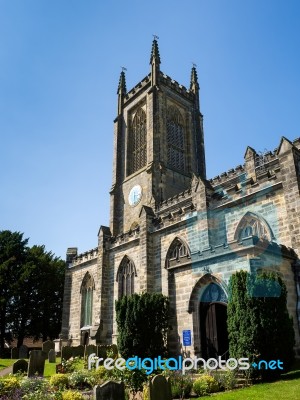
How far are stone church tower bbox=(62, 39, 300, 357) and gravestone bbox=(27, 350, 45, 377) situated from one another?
5782mm

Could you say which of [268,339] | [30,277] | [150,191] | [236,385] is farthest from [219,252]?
[30,277]

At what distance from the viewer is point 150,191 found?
32188mm

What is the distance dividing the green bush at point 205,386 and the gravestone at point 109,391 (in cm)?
351

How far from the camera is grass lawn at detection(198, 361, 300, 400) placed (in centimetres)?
887

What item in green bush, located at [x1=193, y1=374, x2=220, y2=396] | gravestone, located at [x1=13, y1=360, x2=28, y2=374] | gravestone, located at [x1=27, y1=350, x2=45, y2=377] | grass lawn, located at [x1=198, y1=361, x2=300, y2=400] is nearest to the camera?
grass lawn, located at [x1=198, y1=361, x2=300, y2=400]

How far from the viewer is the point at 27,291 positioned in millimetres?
41031

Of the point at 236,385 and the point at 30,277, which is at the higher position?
the point at 30,277

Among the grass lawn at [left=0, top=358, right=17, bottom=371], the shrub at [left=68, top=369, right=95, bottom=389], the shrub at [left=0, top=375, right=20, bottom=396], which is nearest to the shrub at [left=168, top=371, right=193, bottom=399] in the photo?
the shrub at [left=68, top=369, right=95, bottom=389]

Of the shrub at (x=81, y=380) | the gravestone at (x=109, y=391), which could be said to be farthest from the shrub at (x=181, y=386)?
the shrub at (x=81, y=380)

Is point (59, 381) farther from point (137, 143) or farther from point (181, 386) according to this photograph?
point (137, 143)

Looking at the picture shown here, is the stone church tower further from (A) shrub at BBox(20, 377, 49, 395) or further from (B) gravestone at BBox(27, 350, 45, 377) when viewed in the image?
(A) shrub at BBox(20, 377, 49, 395)

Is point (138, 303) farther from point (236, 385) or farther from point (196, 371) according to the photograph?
point (236, 385)

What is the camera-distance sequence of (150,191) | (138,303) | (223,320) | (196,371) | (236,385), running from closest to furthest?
(236,385) → (196,371) → (223,320) → (138,303) → (150,191)

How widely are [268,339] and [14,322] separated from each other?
35.1 m
